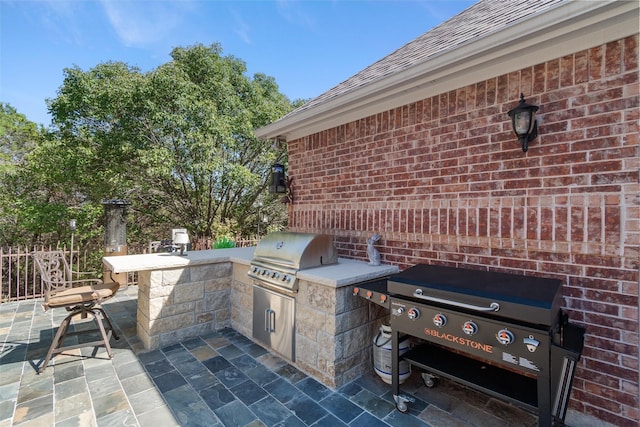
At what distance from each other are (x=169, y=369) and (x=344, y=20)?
21.3 ft

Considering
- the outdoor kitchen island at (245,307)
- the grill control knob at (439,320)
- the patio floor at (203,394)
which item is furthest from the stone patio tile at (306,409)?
the grill control knob at (439,320)

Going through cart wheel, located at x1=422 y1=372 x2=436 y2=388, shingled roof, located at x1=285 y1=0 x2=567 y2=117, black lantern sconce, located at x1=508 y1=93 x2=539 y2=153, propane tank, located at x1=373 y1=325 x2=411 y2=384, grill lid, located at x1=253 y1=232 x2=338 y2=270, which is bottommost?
cart wheel, located at x1=422 y1=372 x2=436 y2=388

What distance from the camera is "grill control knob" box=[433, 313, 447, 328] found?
216cm

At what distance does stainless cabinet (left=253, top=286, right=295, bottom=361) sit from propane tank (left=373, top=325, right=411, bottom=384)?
928mm

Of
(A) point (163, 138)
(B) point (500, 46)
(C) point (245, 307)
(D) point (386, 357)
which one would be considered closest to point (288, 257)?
(C) point (245, 307)

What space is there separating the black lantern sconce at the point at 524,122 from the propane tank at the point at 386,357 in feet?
6.61

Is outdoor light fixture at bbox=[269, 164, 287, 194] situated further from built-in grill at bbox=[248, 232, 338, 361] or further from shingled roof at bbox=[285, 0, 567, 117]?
shingled roof at bbox=[285, 0, 567, 117]

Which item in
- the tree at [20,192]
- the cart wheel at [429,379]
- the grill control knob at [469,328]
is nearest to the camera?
the grill control knob at [469,328]

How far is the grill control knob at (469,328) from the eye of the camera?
2.02 meters

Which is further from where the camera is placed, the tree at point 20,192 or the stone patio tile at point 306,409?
the tree at point 20,192

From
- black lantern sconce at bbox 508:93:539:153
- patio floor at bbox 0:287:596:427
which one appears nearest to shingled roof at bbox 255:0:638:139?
black lantern sconce at bbox 508:93:539:153

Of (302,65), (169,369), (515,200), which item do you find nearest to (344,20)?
(302,65)

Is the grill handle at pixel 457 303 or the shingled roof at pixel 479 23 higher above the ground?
the shingled roof at pixel 479 23

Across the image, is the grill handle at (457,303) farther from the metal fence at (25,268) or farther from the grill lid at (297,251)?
the metal fence at (25,268)
